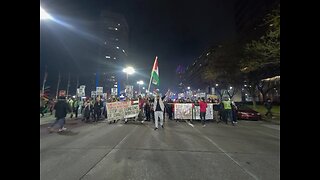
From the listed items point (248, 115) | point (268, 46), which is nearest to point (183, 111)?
point (248, 115)

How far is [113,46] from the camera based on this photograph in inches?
5778

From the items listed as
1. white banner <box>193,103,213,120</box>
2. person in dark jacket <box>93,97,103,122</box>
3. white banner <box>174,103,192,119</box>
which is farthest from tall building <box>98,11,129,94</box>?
white banner <box>193,103,213,120</box>

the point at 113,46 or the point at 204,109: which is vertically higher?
the point at 113,46

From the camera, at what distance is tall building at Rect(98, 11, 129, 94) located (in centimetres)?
13712

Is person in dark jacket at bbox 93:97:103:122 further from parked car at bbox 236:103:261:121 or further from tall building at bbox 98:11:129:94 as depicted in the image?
tall building at bbox 98:11:129:94

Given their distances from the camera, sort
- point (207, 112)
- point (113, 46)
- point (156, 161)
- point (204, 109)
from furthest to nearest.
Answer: point (113, 46) → point (207, 112) → point (204, 109) → point (156, 161)

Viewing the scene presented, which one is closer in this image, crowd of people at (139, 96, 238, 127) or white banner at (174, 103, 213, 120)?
crowd of people at (139, 96, 238, 127)

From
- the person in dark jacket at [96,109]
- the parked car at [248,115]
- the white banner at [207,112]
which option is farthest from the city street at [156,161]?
the parked car at [248,115]

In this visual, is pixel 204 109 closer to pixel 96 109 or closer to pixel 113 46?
pixel 96 109

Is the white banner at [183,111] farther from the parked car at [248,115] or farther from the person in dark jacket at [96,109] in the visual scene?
the person in dark jacket at [96,109]

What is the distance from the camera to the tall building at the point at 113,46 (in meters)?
137
